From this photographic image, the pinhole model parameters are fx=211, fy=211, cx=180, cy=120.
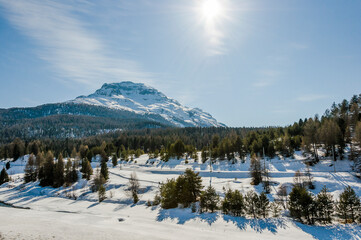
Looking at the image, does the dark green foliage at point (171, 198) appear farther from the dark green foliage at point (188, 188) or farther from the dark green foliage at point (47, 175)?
the dark green foliage at point (47, 175)

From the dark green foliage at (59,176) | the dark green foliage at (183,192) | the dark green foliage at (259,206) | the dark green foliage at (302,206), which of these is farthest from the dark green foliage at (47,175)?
the dark green foliage at (302,206)

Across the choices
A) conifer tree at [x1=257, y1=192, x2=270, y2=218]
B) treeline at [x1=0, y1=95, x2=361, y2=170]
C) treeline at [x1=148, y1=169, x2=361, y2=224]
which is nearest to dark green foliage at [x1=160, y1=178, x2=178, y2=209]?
treeline at [x1=148, y1=169, x2=361, y2=224]

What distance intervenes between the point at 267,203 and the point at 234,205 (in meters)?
5.06

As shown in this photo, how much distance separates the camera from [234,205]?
1345 inches

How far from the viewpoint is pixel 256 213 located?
3375cm

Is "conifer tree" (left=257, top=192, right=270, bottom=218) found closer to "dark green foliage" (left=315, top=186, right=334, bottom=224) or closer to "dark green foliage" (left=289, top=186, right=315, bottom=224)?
"dark green foliage" (left=289, top=186, right=315, bottom=224)

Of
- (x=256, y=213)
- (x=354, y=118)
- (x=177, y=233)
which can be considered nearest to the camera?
(x=177, y=233)

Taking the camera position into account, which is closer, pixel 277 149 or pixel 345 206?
pixel 345 206

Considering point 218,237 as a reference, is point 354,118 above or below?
above

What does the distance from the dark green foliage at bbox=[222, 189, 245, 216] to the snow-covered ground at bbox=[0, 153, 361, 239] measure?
1.33 m

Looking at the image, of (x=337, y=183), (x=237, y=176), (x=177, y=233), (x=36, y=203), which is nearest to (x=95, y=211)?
(x=36, y=203)

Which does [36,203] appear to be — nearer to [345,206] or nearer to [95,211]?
[95,211]

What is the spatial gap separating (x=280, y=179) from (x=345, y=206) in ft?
87.4

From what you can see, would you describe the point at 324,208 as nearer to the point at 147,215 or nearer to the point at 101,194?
the point at 147,215
